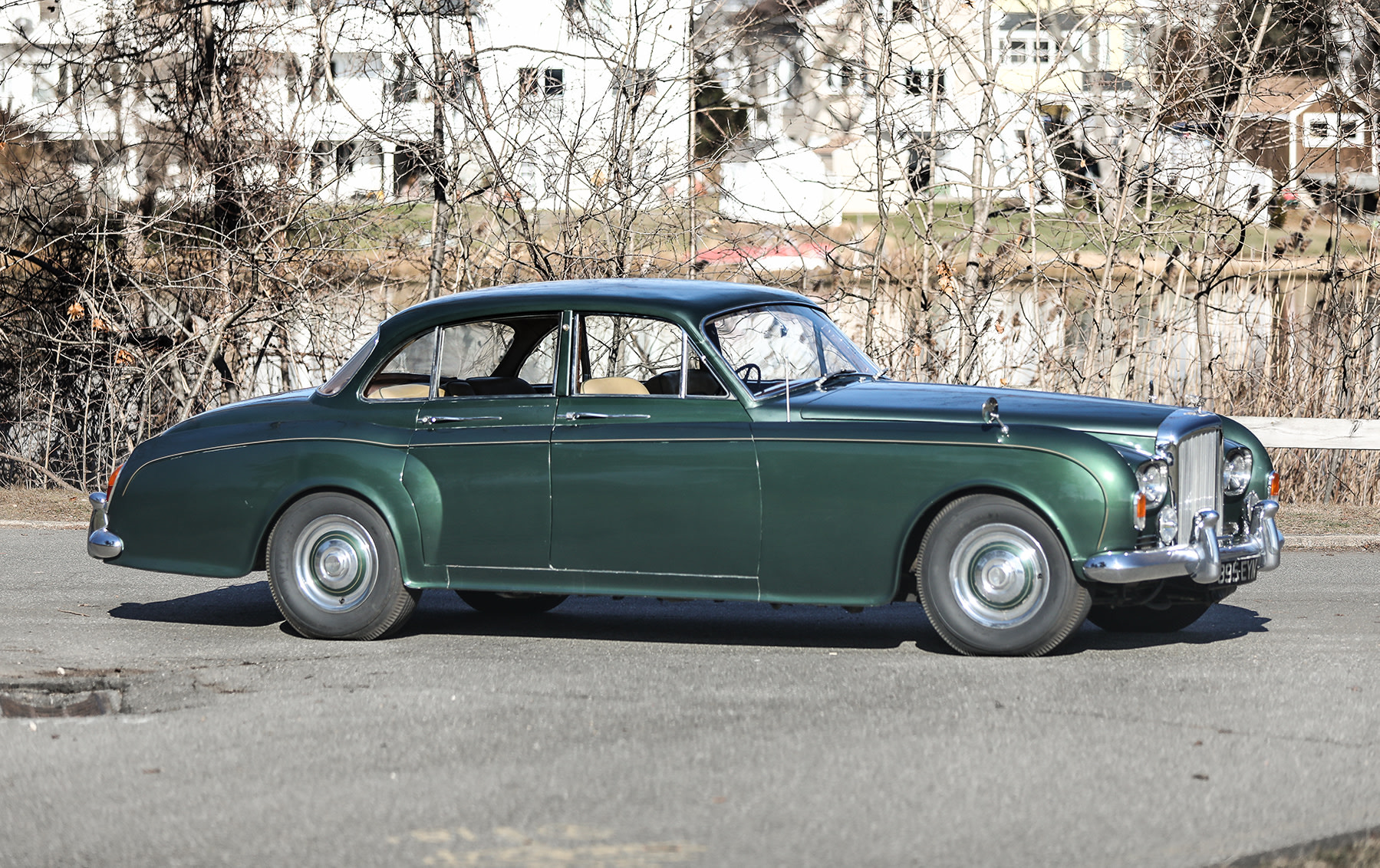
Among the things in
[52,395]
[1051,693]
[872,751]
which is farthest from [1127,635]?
[52,395]

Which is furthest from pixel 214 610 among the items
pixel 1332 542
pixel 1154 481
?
pixel 1332 542

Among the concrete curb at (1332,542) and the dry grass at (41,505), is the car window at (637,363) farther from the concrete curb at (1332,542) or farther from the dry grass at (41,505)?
the dry grass at (41,505)

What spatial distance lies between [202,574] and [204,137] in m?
9.82

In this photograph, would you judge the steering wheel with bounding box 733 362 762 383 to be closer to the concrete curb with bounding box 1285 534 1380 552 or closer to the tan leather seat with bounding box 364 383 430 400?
the tan leather seat with bounding box 364 383 430 400

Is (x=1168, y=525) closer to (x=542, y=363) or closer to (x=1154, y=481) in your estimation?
(x=1154, y=481)

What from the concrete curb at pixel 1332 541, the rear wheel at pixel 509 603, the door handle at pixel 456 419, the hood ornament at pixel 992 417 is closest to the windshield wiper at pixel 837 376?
the hood ornament at pixel 992 417

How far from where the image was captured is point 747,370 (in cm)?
766

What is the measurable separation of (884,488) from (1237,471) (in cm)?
183

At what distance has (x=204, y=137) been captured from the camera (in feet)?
55.6

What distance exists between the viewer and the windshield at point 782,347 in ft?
25.2

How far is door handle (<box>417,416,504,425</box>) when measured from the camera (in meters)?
7.84

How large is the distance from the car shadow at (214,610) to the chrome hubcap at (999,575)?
3.75 meters

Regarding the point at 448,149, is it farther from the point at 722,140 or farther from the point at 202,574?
the point at 202,574

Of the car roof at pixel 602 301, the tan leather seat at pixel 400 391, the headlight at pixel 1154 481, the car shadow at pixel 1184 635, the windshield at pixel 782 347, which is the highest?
the car roof at pixel 602 301
